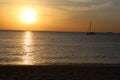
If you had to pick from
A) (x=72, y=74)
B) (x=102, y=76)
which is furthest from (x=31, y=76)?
(x=102, y=76)

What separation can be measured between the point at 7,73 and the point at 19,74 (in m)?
0.95

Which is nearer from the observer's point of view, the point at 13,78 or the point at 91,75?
the point at 13,78

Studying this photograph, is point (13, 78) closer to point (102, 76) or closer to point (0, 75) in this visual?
point (0, 75)

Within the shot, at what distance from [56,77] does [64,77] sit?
0.47 metres

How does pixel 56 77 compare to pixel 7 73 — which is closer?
pixel 56 77

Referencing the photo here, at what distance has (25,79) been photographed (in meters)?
16.2

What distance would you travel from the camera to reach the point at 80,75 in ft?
58.9

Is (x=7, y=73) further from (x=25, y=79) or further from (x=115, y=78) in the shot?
(x=115, y=78)

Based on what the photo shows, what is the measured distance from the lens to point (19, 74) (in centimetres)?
1789

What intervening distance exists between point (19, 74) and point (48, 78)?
220 centimetres

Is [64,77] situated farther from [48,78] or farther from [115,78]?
[115,78]

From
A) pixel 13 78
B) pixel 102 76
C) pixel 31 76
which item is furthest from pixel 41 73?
pixel 102 76

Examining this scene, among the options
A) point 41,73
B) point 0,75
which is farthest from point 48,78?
point 0,75

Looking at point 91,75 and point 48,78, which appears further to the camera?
point 91,75
